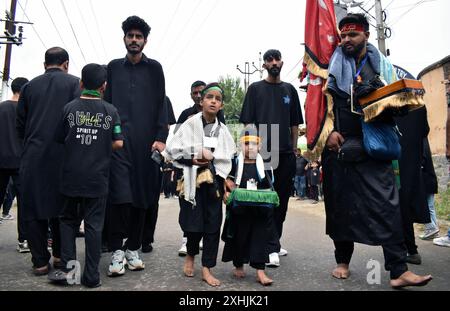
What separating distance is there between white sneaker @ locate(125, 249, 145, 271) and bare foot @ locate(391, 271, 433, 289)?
2.31 m

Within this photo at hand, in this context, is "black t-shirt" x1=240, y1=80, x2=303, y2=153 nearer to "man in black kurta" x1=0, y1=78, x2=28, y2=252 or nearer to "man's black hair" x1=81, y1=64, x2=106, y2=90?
"man's black hair" x1=81, y1=64, x2=106, y2=90

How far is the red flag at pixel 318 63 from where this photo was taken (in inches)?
148

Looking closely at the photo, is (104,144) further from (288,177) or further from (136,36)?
(288,177)

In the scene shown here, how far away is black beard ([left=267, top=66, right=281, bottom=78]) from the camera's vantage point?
14.9 ft

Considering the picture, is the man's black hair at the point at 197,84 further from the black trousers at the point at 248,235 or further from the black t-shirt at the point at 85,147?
the black trousers at the point at 248,235

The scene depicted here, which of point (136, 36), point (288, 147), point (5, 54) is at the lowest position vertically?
point (288, 147)

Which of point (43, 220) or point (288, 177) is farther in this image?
point (288, 177)

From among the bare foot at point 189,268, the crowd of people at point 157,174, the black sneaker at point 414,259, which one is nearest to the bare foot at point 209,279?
the crowd of people at point 157,174

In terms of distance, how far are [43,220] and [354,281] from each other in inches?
116

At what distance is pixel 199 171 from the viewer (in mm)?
3727

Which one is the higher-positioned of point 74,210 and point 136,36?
point 136,36

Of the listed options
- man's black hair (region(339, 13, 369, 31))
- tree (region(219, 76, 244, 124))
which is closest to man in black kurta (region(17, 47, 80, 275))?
man's black hair (region(339, 13, 369, 31))

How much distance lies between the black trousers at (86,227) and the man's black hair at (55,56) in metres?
1.52
